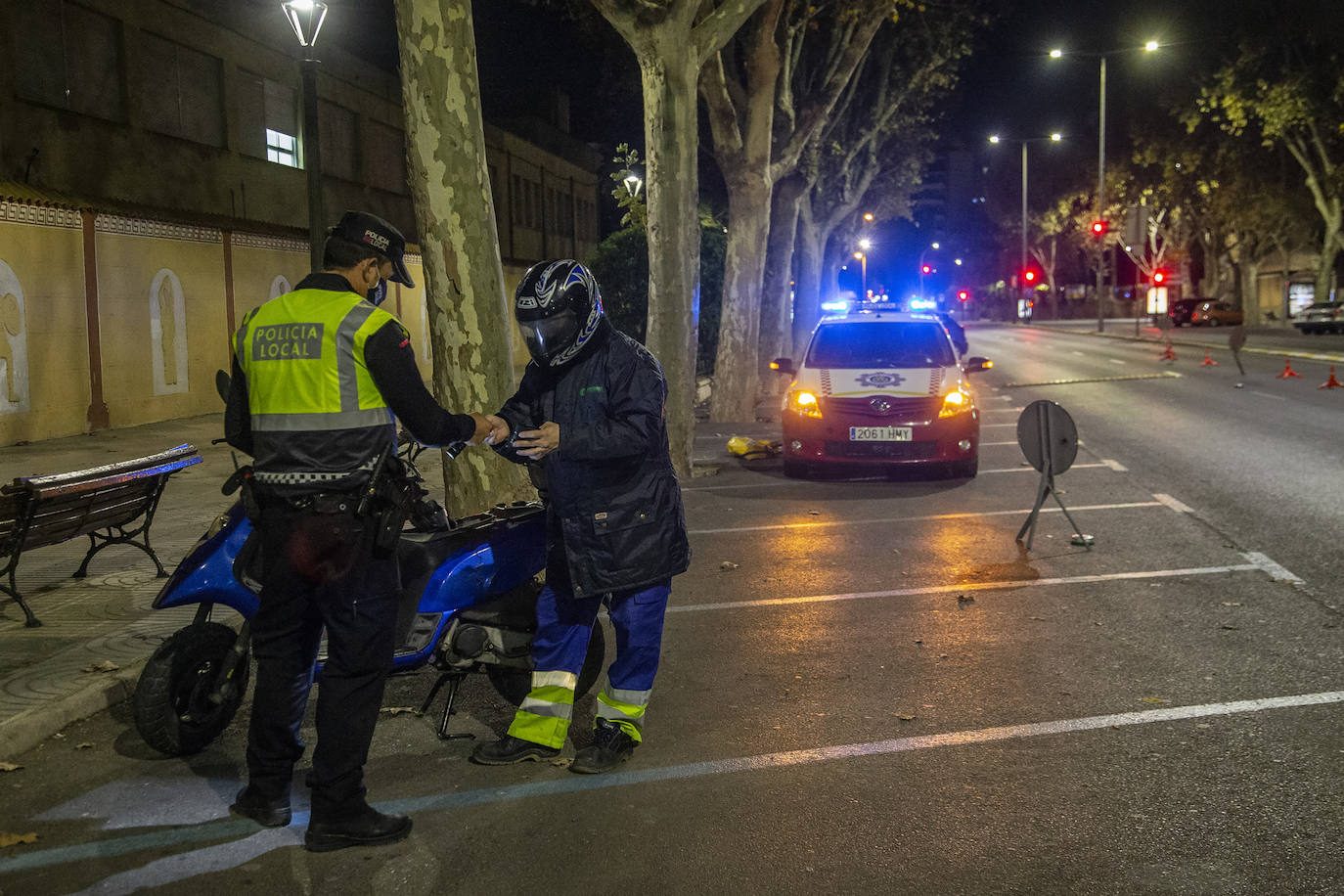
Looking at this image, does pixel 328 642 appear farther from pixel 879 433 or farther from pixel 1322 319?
pixel 1322 319

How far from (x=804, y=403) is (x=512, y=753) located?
27.7ft

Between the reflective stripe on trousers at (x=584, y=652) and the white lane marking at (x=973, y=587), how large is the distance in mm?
2584

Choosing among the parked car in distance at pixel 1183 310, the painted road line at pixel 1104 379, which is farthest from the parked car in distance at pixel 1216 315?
Result: the painted road line at pixel 1104 379

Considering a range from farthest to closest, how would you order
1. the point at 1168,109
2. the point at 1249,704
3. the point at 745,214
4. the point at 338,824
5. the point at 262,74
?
the point at 1168,109 → the point at 262,74 → the point at 745,214 → the point at 1249,704 → the point at 338,824

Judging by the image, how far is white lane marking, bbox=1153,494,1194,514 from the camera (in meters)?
10.4

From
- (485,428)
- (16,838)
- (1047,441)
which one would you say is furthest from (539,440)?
(1047,441)

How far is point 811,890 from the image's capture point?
3.65m

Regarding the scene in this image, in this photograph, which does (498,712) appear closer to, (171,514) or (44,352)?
(171,514)

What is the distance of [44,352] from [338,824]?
14.6 meters

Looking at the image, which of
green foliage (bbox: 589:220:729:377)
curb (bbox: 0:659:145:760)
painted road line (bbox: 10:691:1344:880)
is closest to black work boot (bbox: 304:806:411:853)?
painted road line (bbox: 10:691:1344:880)

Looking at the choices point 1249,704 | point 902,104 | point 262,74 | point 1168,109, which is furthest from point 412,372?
point 1168,109

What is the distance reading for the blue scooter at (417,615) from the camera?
483cm

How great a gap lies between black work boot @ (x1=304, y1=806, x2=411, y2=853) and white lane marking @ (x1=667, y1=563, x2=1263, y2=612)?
346 centimetres

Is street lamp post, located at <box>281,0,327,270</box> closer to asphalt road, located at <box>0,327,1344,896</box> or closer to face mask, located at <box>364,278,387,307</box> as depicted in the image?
asphalt road, located at <box>0,327,1344,896</box>
